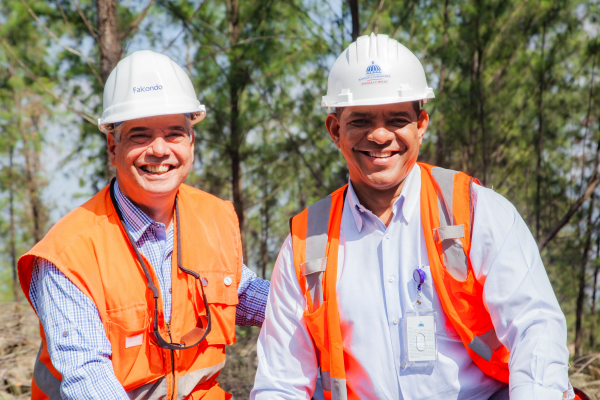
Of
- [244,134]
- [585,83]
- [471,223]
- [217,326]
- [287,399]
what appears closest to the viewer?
[471,223]

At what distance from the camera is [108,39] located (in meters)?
4.37

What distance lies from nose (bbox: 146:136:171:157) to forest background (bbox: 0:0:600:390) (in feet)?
6.33

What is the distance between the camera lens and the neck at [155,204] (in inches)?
105

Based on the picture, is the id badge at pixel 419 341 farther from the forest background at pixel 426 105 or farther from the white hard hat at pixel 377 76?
the forest background at pixel 426 105

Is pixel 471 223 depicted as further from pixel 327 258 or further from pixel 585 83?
pixel 585 83

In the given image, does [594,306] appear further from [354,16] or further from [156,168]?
[156,168]

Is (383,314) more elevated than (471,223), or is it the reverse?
(471,223)

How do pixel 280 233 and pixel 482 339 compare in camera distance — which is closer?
pixel 482 339

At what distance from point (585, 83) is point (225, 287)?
23.5ft

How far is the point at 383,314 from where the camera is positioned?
2.24 m

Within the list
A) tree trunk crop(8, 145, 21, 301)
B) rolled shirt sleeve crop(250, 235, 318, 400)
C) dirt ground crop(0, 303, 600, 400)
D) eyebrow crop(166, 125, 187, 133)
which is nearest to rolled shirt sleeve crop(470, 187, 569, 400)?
rolled shirt sleeve crop(250, 235, 318, 400)

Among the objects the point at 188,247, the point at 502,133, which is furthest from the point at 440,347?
the point at 502,133

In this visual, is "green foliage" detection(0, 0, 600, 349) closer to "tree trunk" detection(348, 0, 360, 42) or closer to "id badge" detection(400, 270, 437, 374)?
"tree trunk" detection(348, 0, 360, 42)

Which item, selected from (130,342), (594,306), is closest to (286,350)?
(130,342)
